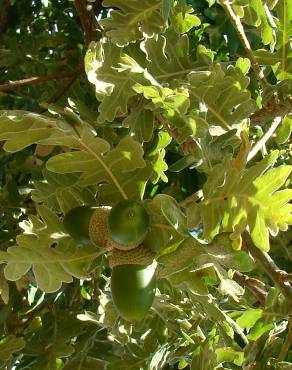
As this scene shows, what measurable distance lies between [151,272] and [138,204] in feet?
0.52

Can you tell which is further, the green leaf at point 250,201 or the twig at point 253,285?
the twig at point 253,285

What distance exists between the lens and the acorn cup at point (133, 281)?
164 cm

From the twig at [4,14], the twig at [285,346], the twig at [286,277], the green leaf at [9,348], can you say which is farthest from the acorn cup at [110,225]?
the twig at [4,14]

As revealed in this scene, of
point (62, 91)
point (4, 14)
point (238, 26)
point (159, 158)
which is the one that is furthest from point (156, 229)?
point (4, 14)

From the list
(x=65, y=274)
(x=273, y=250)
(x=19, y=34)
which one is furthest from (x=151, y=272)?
(x=19, y=34)

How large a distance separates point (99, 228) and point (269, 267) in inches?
16.4

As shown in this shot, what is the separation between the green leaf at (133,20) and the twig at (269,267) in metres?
0.67

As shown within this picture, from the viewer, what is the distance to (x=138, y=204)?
170 centimetres

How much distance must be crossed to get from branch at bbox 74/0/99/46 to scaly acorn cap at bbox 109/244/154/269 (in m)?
1.12

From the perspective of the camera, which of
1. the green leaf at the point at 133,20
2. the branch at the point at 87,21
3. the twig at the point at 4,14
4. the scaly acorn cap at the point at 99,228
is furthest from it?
the twig at the point at 4,14

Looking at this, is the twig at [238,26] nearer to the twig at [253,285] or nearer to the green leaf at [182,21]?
the green leaf at [182,21]

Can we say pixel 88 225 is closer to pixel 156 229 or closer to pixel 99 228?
pixel 99 228

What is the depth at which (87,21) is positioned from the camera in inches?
104

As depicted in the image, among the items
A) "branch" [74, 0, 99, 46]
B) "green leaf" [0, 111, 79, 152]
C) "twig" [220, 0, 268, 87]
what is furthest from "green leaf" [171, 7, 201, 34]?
"green leaf" [0, 111, 79, 152]
